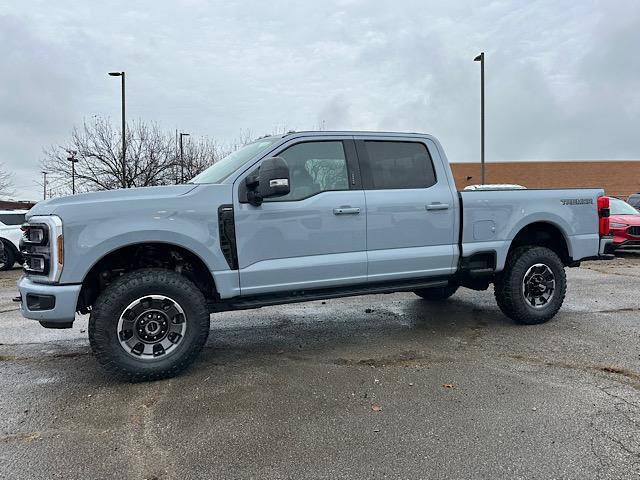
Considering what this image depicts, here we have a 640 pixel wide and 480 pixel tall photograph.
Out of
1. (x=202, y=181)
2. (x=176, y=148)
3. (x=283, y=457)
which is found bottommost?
(x=283, y=457)

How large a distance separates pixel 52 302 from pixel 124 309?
52cm

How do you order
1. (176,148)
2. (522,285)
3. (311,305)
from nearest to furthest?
(522,285), (311,305), (176,148)

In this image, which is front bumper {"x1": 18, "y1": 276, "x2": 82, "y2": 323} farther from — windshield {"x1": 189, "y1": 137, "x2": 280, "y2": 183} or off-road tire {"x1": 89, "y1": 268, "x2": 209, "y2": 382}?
windshield {"x1": 189, "y1": 137, "x2": 280, "y2": 183}

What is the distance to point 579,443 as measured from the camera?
2.87m

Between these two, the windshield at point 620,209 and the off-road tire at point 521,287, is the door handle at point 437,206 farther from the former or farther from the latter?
the windshield at point 620,209

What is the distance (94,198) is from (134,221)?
38 cm

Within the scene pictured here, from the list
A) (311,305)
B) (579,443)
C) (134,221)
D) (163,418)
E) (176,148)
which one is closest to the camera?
(579,443)

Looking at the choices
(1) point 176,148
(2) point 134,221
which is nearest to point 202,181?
(2) point 134,221

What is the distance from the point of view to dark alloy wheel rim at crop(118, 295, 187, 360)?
150 inches

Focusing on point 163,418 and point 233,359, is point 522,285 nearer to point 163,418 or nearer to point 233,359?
point 233,359

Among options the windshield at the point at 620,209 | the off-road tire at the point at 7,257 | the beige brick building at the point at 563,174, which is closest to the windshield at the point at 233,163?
the off-road tire at the point at 7,257

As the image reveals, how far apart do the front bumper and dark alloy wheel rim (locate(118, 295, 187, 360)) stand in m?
0.39

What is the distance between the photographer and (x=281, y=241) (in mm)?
4234

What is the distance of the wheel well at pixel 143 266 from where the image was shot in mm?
3984
